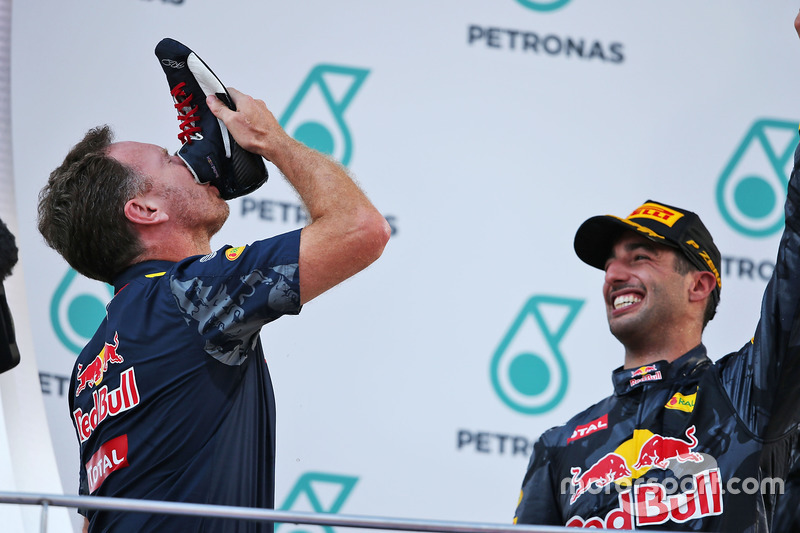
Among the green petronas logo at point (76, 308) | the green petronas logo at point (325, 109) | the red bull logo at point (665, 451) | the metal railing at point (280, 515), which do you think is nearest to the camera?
the metal railing at point (280, 515)

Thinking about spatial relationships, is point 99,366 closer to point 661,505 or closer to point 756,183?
point 661,505

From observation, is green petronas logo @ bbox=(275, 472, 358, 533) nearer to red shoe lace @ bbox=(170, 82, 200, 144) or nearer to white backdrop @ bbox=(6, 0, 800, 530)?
white backdrop @ bbox=(6, 0, 800, 530)

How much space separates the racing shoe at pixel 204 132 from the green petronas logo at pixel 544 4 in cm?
182

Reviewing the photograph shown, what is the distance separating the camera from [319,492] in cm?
329

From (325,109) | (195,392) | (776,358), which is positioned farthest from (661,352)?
(325,109)

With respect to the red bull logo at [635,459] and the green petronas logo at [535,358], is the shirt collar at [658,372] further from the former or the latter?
the green petronas logo at [535,358]

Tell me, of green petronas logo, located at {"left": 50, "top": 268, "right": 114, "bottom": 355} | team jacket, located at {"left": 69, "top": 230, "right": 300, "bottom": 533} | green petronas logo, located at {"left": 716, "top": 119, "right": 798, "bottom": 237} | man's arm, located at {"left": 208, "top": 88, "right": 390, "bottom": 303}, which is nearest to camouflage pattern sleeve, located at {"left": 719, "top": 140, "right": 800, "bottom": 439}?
man's arm, located at {"left": 208, "top": 88, "right": 390, "bottom": 303}

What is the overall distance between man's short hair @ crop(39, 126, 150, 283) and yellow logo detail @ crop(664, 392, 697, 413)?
45.6 inches

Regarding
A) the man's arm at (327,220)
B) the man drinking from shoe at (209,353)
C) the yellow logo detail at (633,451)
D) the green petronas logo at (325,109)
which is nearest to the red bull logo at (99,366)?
the man drinking from shoe at (209,353)

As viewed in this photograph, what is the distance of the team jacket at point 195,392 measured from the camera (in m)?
1.72

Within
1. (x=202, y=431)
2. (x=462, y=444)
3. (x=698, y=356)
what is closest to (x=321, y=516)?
(x=202, y=431)

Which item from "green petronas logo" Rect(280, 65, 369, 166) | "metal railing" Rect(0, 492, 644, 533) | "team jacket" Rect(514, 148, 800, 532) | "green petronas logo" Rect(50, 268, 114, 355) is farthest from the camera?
"green petronas logo" Rect(280, 65, 369, 166)

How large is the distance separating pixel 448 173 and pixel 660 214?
3.07 feet

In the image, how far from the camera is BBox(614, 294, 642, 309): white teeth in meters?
2.58
